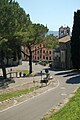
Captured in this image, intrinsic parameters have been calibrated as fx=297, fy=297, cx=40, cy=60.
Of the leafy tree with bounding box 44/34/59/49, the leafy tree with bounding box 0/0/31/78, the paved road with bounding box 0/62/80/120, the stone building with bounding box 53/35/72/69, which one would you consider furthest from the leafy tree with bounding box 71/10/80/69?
the paved road with bounding box 0/62/80/120

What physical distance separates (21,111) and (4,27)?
25964 mm

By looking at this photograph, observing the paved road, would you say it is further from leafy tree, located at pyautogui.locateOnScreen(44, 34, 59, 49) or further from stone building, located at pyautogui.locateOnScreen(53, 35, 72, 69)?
stone building, located at pyautogui.locateOnScreen(53, 35, 72, 69)

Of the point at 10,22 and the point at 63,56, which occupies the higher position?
the point at 10,22

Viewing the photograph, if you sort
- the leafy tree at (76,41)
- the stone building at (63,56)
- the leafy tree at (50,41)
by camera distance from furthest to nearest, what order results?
the stone building at (63,56) → the leafy tree at (50,41) → the leafy tree at (76,41)

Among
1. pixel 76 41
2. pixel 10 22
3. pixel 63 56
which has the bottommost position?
pixel 63 56

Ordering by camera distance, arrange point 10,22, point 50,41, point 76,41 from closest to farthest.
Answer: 1. point 10,22
2. point 76,41
3. point 50,41

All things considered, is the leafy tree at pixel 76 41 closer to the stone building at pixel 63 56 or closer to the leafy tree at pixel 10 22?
the leafy tree at pixel 10 22

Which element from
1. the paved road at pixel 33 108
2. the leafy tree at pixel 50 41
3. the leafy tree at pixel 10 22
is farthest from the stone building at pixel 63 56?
the paved road at pixel 33 108

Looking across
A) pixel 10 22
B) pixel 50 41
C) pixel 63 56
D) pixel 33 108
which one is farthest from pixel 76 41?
pixel 33 108

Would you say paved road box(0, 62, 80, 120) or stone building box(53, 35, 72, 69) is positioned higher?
stone building box(53, 35, 72, 69)

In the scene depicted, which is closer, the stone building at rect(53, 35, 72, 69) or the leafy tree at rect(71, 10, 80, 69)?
the leafy tree at rect(71, 10, 80, 69)

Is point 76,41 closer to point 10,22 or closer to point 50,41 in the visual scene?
point 50,41

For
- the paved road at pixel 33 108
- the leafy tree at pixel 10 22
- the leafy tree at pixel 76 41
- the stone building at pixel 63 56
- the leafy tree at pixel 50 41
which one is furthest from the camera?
the stone building at pixel 63 56

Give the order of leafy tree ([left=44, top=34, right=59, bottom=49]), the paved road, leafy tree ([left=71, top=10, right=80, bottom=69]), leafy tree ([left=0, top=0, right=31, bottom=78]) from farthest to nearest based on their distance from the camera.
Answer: leafy tree ([left=44, top=34, right=59, bottom=49])
leafy tree ([left=71, top=10, right=80, bottom=69])
leafy tree ([left=0, top=0, right=31, bottom=78])
the paved road
